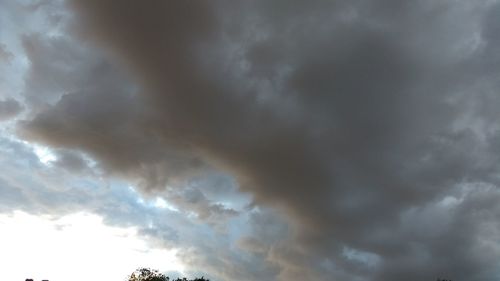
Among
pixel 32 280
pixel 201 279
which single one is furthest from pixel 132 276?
pixel 32 280

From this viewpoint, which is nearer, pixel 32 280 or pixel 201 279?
pixel 32 280

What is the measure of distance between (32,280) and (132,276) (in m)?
53.7

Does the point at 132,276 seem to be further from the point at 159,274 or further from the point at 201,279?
the point at 201,279

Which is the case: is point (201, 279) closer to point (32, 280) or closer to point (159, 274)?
point (159, 274)

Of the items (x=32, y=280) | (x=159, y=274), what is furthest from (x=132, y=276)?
(x=32, y=280)

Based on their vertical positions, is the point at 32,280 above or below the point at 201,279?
below

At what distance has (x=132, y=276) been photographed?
6289 inches

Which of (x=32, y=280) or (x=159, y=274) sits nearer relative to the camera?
(x=32, y=280)

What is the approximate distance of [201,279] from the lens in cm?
16875

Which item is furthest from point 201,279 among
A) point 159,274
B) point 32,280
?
point 32,280

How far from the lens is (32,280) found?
10794 centimetres

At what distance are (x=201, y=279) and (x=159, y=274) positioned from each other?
44.8 feet

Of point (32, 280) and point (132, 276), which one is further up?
point (132, 276)

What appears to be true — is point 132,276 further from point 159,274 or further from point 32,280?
point 32,280
